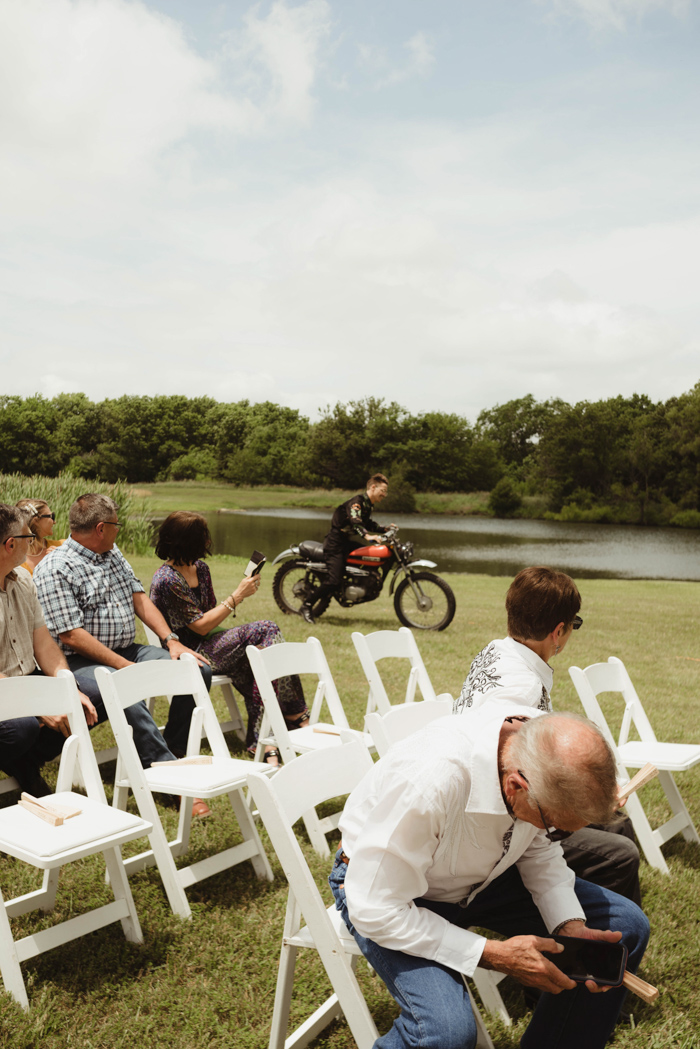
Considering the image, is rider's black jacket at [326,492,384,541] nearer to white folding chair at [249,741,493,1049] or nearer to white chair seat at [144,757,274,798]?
white chair seat at [144,757,274,798]

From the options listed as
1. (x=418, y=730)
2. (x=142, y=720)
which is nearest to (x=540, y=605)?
(x=418, y=730)

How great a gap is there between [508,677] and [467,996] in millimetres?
1067

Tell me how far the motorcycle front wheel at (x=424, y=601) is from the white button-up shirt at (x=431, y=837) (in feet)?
25.7

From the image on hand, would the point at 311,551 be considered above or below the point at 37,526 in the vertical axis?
below

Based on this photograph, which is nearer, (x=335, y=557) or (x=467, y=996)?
(x=467, y=996)

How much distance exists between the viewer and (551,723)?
67.6 inches

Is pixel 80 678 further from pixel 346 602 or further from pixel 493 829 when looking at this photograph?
pixel 346 602

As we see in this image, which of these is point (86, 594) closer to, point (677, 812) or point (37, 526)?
point (37, 526)

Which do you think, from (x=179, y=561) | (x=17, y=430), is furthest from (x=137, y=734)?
(x=17, y=430)

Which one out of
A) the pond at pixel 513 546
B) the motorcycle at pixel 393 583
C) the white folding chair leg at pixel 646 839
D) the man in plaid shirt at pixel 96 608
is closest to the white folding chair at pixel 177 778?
the man in plaid shirt at pixel 96 608

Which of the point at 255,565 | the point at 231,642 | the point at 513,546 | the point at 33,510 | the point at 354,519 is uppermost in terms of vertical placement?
the point at 33,510

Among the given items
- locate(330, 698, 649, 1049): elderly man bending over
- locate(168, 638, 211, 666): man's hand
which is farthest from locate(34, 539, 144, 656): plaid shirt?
locate(330, 698, 649, 1049): elderly man bending over

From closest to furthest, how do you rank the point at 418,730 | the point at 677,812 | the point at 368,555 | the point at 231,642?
the point at 418,730 → the point at 677,812 → the point at 231,642 → the point at 368,555

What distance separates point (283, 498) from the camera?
65.2 m
